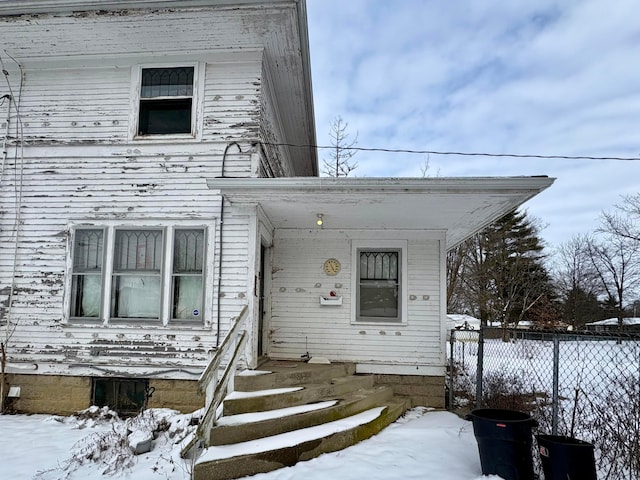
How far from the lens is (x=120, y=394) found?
252 inches

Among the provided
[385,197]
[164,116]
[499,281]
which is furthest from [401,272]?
[499,281]

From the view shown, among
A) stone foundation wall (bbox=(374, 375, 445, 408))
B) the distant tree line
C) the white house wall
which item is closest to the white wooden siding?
the white house wall

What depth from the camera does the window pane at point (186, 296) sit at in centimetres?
634

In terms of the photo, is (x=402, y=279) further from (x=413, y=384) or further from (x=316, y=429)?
(x=316, y=429)

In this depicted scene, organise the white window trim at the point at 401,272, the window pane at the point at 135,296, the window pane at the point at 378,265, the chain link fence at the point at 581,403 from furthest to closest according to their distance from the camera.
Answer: the window pane at the point at 378,265, the white window trim at the point at 401,272, the window pane at the point at 135,296, the chain link fence at the point at 581,403

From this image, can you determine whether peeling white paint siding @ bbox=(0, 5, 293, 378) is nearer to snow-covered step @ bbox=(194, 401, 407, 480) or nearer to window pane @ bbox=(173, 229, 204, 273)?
window pane @ bbox=(173, 229, 204, 273)

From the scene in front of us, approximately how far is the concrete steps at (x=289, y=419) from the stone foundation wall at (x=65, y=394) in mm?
1333

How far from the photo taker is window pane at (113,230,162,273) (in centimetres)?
647

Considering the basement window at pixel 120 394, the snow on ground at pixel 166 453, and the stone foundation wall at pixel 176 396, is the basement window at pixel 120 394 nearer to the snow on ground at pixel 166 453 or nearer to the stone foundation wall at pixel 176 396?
the stone foundation wall at pixel 176 396

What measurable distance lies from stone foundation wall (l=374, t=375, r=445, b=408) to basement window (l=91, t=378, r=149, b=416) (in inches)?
149

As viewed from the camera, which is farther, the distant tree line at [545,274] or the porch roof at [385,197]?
the distant tree line at [545,274]

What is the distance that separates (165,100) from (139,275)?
289cm

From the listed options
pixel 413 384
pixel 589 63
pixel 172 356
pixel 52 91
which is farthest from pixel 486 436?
pixel 589 63

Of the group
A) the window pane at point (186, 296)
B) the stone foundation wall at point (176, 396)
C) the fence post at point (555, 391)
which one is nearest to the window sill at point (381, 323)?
the window pane at point (186, 296)
